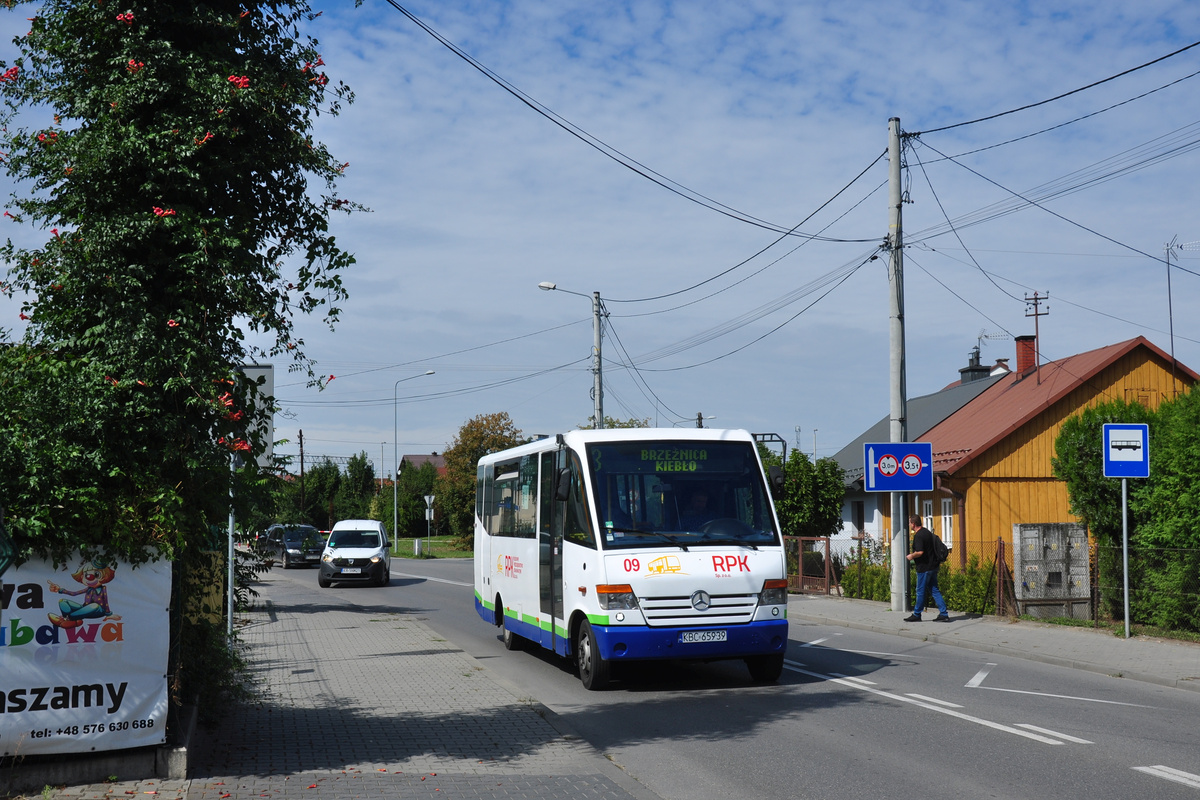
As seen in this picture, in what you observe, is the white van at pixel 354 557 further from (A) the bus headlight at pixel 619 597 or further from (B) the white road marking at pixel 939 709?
(A) the bus headlight at pixel 619 597

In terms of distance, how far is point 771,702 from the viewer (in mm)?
10180

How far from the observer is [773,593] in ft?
36.0

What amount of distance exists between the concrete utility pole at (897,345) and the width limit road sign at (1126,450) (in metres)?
4.77

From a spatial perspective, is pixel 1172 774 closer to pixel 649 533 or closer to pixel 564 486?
pixel 649 533

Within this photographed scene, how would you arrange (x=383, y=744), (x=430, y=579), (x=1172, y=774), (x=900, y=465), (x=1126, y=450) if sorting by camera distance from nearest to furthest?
(x=1172, y=774), (x=383, y=744), (x=1126, y=450), (x=900, y=465), (x=430, y=579)

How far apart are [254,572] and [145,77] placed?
3446 millimetres

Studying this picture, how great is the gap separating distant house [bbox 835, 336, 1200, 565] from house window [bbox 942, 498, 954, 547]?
3 centimetres

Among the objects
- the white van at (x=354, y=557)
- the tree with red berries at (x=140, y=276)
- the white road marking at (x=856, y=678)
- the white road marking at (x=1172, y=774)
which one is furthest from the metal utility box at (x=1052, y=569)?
the white van at (x=354, y=557)

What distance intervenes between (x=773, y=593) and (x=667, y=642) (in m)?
1.21

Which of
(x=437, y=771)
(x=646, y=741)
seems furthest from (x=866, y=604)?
(x=437, y=771)

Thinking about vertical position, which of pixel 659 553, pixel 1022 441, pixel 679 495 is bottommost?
pixel 659 553

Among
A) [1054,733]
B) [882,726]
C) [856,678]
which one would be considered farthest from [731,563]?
[1054,733]

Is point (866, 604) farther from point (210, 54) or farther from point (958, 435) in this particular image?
point (210, 54)

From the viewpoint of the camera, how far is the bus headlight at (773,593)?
10.9m
